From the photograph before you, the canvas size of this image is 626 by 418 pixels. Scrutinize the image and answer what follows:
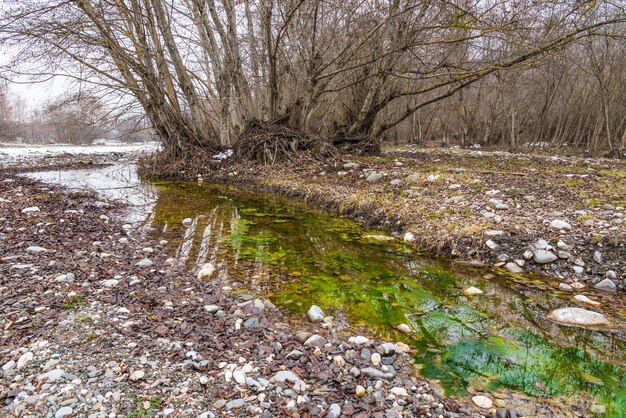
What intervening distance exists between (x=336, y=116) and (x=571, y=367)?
42.6 feet

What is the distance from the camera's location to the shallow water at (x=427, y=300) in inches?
89.4

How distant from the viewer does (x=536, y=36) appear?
7.75 meters

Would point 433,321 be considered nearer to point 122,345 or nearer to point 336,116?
point 122,345

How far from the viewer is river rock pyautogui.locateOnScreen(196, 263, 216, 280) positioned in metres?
3.61

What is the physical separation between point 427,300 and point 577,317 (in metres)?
1.17

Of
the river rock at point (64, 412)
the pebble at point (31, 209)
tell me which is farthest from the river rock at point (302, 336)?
the pebble at point (31, 209)

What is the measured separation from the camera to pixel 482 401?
2.01 metres

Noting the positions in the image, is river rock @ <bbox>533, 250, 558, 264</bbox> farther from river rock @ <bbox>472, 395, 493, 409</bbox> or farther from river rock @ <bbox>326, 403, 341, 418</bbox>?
river rock @ <bbox>326, 403, 341, 418</bbox>

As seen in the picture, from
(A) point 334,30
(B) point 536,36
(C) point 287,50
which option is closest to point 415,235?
(B) point 536,36

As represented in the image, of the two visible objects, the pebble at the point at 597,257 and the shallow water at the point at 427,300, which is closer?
the shallow water at the point at 427,300

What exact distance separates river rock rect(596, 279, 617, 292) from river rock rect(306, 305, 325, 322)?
2703 millimetres

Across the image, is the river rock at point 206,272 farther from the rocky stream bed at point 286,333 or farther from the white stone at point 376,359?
the white stone at point 376,359

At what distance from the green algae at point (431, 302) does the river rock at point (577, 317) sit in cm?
9

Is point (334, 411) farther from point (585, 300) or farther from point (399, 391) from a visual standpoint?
point (585, 300)
